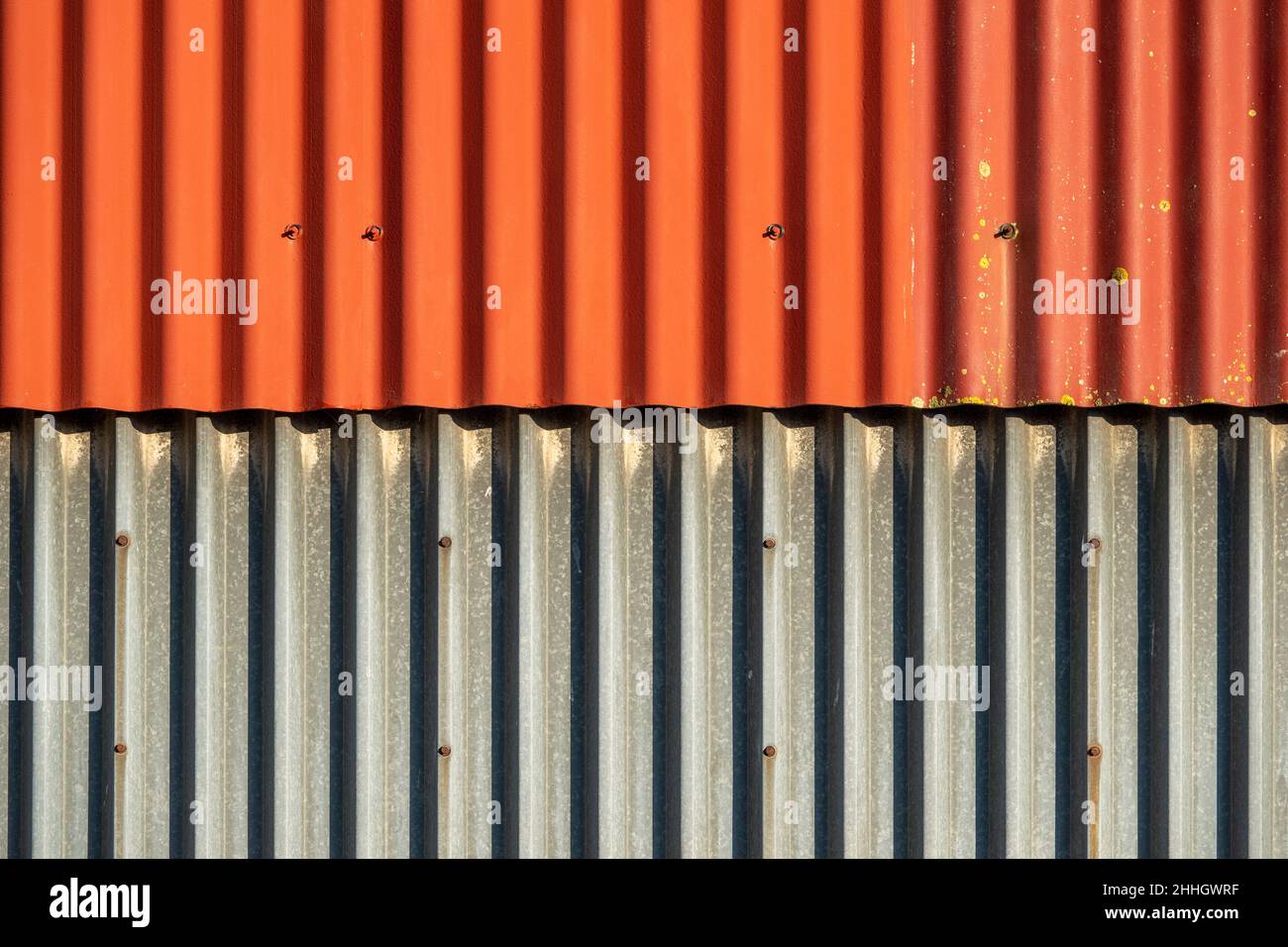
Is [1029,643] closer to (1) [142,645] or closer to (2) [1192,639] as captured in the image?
(2) [1192,639]

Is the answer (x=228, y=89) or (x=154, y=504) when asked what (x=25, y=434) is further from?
(x=228, y=89)

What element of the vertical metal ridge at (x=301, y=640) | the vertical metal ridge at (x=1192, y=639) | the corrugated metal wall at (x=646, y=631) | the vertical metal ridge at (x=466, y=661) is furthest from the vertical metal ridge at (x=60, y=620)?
the vertical metal ridge at (x=1192, y=639)

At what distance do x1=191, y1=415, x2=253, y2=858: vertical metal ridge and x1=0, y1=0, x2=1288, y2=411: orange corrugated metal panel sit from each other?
241 millimetres

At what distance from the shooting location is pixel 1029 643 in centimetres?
→ 369

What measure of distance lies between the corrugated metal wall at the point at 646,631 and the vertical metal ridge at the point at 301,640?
0.01 m

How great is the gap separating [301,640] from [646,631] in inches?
48.0

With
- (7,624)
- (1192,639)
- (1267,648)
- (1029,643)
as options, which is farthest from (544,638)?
(1267,648)

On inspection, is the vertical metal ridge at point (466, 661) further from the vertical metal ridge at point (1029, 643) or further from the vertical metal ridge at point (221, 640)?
the vertical metal ridge at point (1029, 643)

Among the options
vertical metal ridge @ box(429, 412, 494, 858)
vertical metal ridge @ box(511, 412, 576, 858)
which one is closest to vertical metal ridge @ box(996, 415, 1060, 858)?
vertical metal ridge @ box(511, 412, 576, 858)

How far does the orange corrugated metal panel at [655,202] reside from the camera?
141 inches

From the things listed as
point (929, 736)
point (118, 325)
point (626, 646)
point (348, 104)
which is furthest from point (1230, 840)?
point (118, 325)

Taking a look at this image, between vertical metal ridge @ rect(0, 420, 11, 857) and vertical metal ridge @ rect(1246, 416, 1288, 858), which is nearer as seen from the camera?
vertical metal ridge @ rect(1246, 416, 1288, 858)

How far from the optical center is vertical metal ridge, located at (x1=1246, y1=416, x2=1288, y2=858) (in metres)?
3.62

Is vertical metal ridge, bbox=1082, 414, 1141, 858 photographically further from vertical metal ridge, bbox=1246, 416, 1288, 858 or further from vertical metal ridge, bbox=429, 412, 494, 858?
vertical metal ridge, bbox=429, 412, 494, 858
